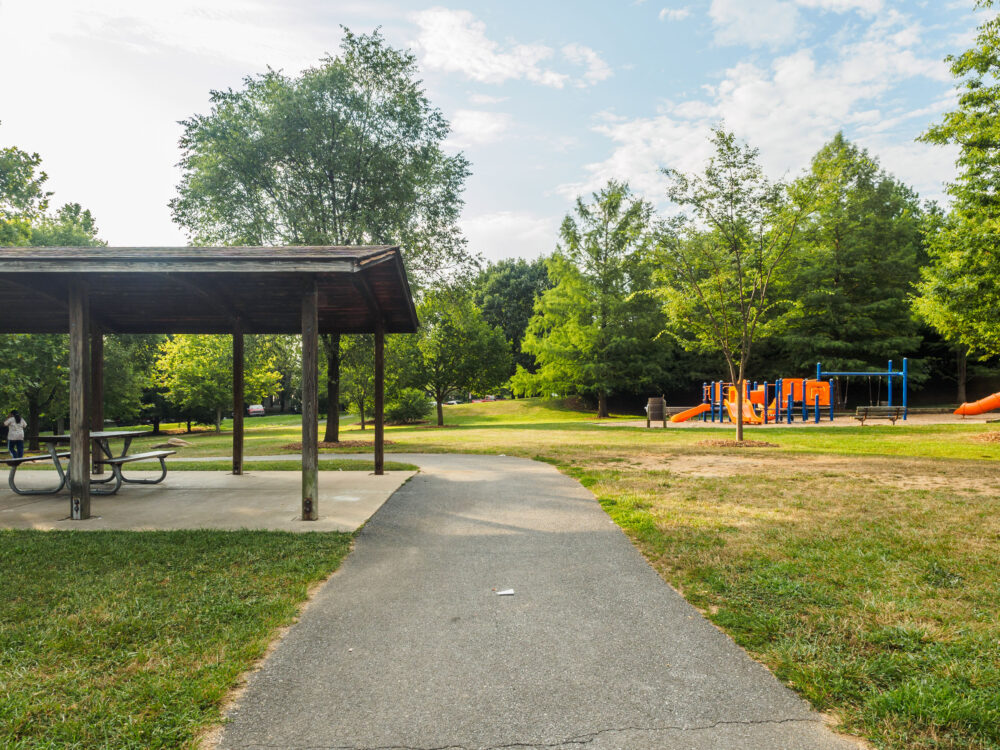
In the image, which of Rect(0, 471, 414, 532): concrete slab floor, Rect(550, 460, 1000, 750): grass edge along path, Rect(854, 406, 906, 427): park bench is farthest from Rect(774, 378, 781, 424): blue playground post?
Rect(0, 471, 414, 532): concrete slab floor

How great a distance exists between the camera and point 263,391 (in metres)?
37.2

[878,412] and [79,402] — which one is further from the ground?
[79,402]

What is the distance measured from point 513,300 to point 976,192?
1776 inches

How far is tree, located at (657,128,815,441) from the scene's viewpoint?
→ 52.5 feet

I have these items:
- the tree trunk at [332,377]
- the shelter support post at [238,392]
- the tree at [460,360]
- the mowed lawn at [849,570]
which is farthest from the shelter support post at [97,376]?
the tree at [460,360]

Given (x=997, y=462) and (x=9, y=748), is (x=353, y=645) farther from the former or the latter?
(x=997, y=462)

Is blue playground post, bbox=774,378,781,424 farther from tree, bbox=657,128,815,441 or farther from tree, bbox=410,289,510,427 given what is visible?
tree, bbox=410,289,510,427

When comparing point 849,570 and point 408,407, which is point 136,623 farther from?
point 408,407

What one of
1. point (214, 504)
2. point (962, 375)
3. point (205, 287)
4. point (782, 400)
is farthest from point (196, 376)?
point (962, 375)

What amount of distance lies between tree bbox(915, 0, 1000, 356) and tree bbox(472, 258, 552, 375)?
137ft

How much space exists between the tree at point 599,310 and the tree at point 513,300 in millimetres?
18011

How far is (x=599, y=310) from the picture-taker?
38406mm

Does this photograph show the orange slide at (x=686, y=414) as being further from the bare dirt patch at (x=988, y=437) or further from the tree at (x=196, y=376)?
the tree at (x=196, y=376)

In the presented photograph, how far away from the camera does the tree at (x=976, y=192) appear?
49.1 feet
